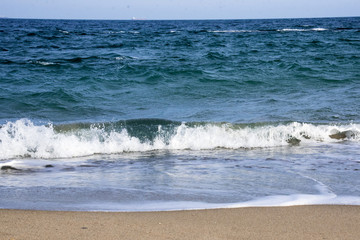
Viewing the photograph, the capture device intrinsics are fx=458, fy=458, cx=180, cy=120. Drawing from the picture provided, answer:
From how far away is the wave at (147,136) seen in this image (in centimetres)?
691

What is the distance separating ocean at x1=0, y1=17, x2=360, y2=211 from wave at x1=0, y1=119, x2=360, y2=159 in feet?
0.08

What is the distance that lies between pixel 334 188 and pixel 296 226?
1378mm

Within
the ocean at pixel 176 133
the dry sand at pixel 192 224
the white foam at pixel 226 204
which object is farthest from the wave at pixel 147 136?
the dry sand at pixel 192 224

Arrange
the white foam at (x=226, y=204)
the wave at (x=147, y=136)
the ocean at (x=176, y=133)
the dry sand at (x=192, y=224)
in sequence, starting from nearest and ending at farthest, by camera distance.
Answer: the dry sand at (x=192, y=224) < the white foam at (x=226, y=204) < the ocean at (x=176, y=133) < the wave at (x=147, y=136)

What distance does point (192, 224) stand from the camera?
12.0 ft

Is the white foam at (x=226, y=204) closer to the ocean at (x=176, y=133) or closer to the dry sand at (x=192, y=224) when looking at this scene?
the ocean at (x=176, y=133)

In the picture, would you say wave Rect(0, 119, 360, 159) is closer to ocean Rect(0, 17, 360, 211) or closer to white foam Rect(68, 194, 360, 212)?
ocean Rect(0, 17, 360, 211)

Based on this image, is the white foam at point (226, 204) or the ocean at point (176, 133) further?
the ocean at point (176, 133)

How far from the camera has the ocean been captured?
4.66m

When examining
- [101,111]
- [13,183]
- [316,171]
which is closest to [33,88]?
[101,111]

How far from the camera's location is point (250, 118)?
30.0ft

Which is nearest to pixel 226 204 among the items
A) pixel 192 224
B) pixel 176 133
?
pixel 192 224

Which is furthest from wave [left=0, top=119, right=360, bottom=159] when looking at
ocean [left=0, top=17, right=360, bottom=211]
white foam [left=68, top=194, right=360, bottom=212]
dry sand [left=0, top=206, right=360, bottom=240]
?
dry sand [left=0, top=206, right=360, bottom=240]

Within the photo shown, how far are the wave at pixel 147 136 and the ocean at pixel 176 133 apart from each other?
0.08ft
